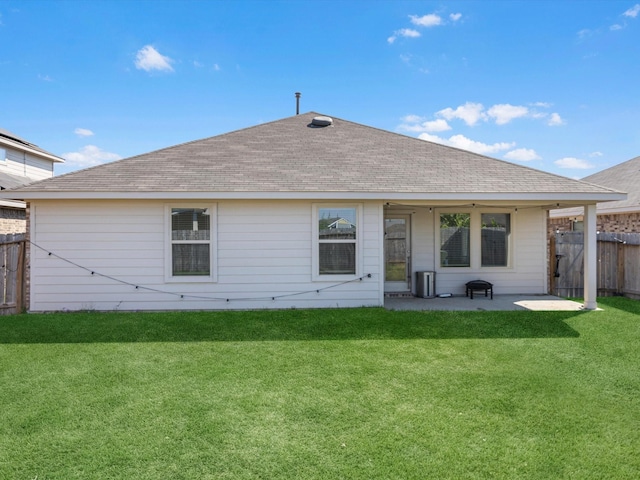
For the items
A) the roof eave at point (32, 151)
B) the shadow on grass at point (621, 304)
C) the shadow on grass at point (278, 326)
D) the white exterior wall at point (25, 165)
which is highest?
the roof eave at point (32, 151)

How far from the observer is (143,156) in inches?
365

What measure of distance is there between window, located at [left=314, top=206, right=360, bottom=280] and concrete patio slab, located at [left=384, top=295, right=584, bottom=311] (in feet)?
4.67

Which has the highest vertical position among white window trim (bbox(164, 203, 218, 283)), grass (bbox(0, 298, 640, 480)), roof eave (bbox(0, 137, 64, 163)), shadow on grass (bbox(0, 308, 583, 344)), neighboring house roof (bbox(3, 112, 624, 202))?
roof eave (bbox(0, 137, 64, 163))

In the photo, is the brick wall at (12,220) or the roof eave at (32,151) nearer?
the brick wall at (12,220)

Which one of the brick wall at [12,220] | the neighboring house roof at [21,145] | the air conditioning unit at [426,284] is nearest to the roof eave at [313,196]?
the air conditioning unit at [426,284]

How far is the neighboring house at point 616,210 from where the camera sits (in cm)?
1237

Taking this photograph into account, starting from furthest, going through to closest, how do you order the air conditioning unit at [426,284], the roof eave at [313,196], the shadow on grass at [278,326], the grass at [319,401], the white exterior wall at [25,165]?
1. the white exterior wall at [25,165]
2. the air conditioning unit at [426,284]
3. the roof eave at [313,196]
4. the shadow on grass at [278,326]
5. the grass at [319,401]

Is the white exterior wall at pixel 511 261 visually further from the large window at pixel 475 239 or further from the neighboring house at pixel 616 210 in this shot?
the neighboring house at pixel 616 210

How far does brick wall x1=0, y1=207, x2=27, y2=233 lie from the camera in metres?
13.2

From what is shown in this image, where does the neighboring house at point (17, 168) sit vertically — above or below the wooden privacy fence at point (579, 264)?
above

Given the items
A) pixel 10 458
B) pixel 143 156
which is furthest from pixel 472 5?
pixel 10 458

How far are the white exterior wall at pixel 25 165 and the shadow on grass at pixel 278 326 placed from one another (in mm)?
14869

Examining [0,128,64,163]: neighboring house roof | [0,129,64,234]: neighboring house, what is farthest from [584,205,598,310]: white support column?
[0,128,64,163]: neighboring house roof

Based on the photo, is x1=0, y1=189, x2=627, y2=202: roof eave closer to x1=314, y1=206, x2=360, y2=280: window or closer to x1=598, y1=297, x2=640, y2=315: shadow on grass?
x1=314, y1=206, x2=360, y2=280: window
